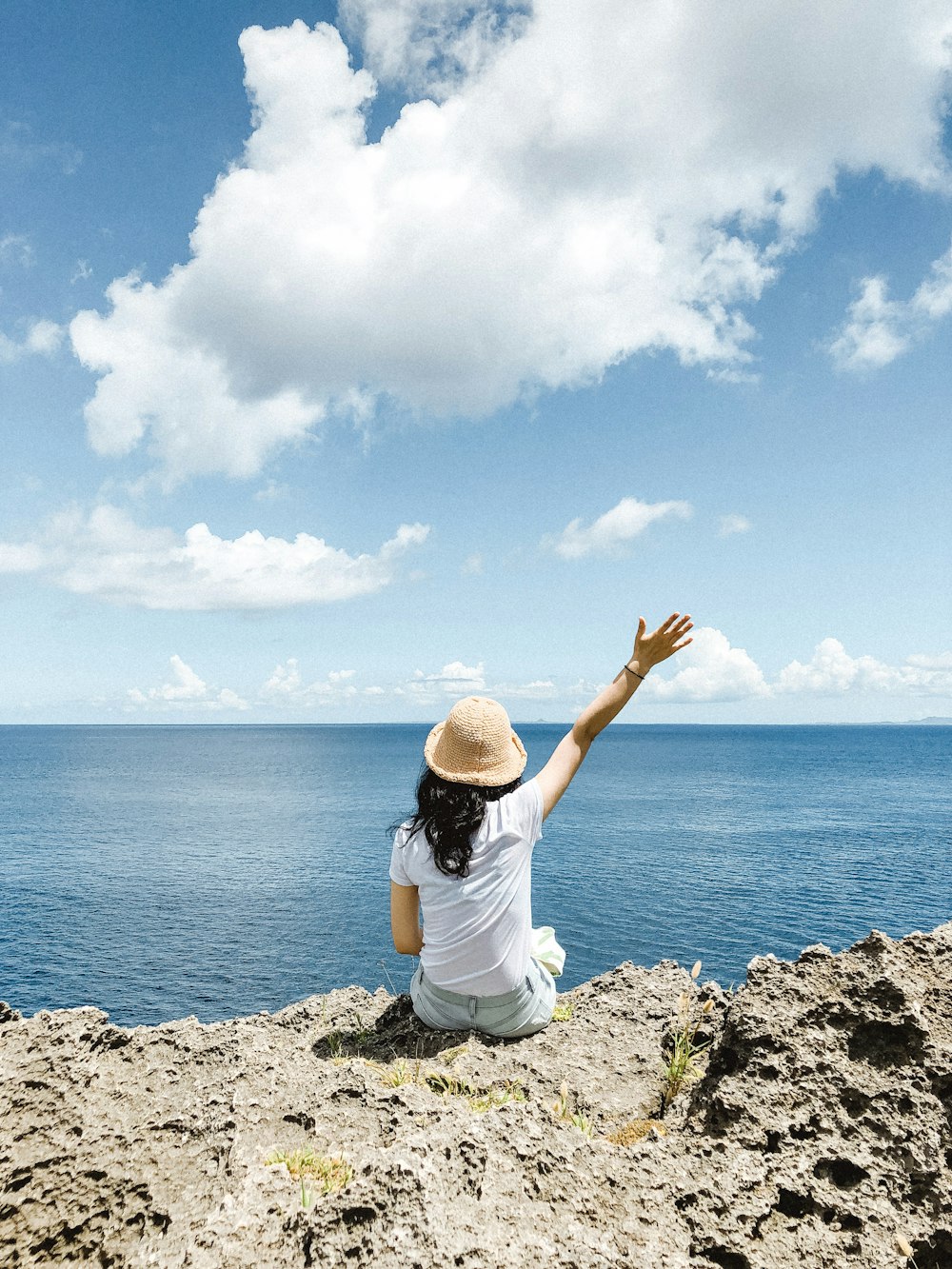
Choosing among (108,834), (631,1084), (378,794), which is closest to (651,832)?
(378,794)

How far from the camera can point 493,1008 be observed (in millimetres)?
4988

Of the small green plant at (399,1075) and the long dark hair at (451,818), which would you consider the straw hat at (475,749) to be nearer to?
the long dark hair at (451,818)

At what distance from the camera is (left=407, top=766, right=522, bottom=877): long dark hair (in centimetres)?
463

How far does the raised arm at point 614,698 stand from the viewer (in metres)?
4.98

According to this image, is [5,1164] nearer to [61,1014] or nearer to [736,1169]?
[61,1014]

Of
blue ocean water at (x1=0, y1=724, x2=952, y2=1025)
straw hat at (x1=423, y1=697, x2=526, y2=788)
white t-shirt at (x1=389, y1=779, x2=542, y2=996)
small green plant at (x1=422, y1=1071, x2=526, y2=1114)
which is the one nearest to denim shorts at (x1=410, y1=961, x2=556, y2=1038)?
white t-shirt at (x1=389, y1=779, x2=542, y2=996)

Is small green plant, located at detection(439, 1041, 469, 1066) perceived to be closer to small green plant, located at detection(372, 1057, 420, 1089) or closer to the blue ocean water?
small green plant, located at detection(372, 1057, 420, 1089)

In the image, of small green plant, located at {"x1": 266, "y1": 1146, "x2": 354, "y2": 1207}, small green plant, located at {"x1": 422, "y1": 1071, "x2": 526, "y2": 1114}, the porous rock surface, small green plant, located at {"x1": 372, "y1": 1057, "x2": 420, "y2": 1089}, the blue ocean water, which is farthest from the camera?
the blue ocean water

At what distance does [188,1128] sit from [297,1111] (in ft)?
1.74

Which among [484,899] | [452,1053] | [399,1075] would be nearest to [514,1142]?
[399,1075]

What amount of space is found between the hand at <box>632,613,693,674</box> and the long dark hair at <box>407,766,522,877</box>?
4.42 ft

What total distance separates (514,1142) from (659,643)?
312 cm

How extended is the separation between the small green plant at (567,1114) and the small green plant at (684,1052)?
505mm

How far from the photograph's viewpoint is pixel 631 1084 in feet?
15.0
